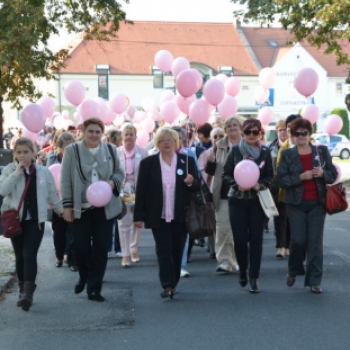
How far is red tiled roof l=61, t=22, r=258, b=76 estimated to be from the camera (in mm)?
71938

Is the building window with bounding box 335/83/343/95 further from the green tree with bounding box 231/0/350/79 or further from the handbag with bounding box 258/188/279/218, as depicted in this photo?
the handbag with bounding box 258/188/279/218

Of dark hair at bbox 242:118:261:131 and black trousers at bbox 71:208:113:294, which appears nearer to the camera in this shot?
black trousers at bbox 71:208:113:294

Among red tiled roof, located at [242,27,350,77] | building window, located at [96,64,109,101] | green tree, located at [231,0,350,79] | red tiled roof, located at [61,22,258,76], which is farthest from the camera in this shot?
red tiled roof, located at [242,27,350,77]

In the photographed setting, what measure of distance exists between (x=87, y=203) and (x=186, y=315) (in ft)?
5.05

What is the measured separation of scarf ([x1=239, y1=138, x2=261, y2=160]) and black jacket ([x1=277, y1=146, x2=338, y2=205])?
1.00 feet

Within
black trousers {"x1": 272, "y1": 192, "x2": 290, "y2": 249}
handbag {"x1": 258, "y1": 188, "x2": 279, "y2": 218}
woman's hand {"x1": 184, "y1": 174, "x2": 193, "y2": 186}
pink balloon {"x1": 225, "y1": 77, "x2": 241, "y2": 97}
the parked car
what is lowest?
the parked car

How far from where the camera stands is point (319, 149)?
859cm

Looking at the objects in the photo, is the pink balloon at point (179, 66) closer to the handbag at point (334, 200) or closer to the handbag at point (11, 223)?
the handbag at point (334, 200)

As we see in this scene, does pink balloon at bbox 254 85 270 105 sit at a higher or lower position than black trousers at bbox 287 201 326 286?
higher

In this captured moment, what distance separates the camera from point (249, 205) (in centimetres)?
865

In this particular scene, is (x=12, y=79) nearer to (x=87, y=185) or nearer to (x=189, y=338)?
(x=87, y=185)

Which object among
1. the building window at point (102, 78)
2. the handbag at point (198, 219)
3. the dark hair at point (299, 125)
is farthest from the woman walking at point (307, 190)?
the building window at point (102, 78)

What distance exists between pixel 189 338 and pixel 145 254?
18.6 feet

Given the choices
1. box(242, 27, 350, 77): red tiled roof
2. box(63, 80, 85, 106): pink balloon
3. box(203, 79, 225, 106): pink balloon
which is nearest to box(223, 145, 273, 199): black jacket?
box(203, 79, 225, 106): pink balloon
